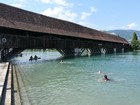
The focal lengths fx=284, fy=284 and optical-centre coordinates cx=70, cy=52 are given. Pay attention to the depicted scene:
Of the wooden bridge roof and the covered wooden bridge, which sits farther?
the wooden bridge roof

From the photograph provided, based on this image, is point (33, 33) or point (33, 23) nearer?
point (33, 23)

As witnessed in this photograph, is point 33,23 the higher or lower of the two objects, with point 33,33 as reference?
higher

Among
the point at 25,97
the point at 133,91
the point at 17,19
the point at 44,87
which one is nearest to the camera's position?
the point at 25,97

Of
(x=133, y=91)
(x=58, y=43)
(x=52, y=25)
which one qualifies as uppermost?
(x=52, y=25)

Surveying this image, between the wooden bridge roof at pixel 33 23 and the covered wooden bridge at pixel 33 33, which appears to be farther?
the wooden bridge roof at pixel 33 23

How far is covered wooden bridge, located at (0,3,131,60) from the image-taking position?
99.9 feet

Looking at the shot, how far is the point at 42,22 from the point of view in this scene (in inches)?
1545

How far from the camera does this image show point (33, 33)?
122 ft

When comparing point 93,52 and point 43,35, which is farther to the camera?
point 93,52

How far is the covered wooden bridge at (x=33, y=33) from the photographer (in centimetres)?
3044

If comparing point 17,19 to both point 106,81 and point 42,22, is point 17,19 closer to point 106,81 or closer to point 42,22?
point 42,22

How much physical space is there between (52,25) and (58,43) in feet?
9.45

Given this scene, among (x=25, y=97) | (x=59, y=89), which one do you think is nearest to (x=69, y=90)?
(x=59, y=89)

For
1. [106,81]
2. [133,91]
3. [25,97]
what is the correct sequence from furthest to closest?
1. [106,81]
2. [133,91]
3. [25,97]
